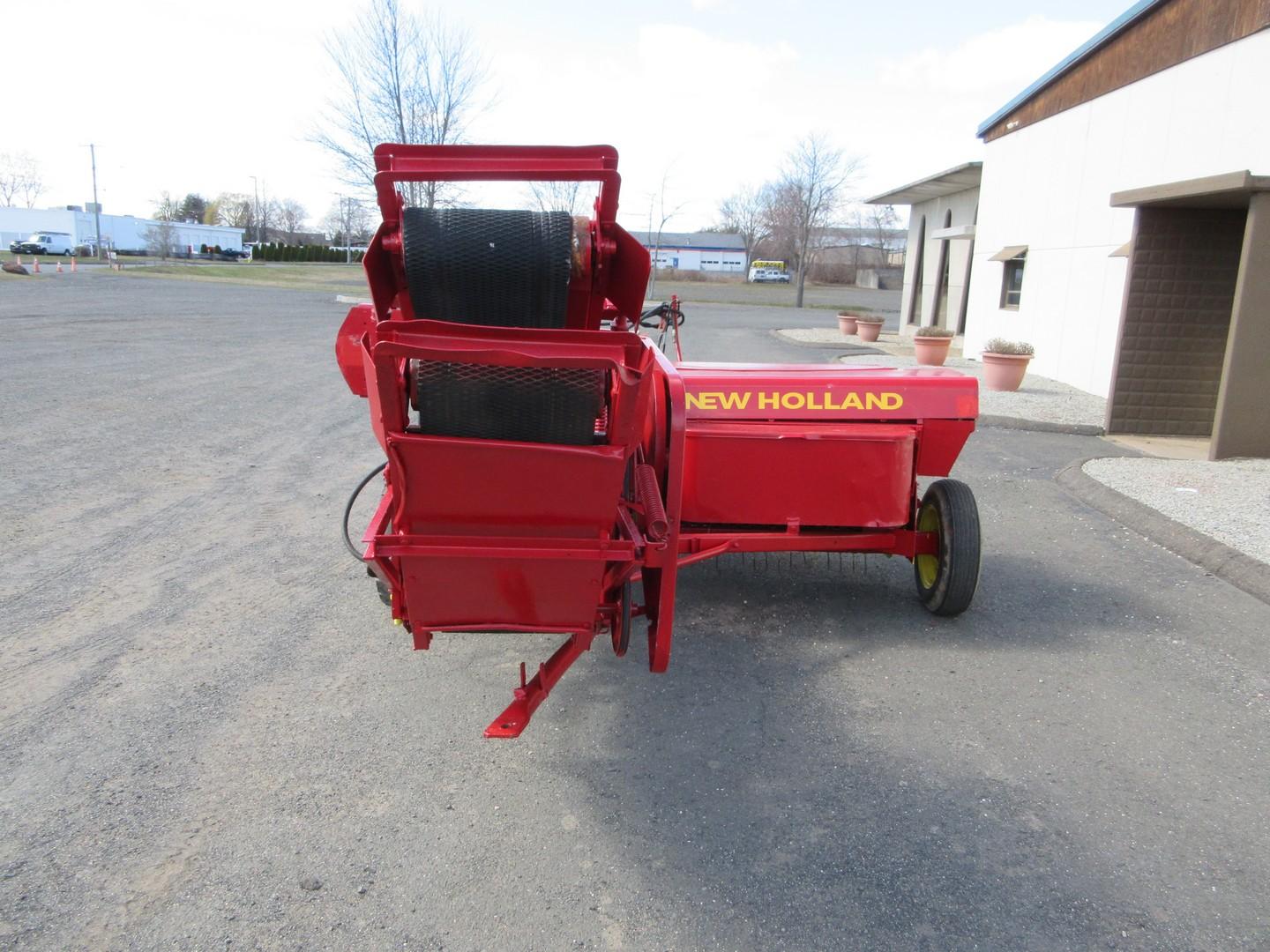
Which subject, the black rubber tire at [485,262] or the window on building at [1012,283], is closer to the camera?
the black rubber tire at [485,262]

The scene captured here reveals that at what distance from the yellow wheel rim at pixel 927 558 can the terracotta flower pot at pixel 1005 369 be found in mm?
9815

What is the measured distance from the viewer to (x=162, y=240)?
60.9m

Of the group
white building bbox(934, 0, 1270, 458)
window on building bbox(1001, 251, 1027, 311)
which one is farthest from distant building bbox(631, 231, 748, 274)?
white building bbox(934, 0, 1270, 458)

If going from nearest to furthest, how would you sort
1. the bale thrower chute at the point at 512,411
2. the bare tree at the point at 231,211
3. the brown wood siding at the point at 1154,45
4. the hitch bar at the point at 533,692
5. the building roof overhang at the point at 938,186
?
the bale thrower chute at the point at 512,411 < the hitch bar at the point at 533,692 < the brown wood siding at the point at 1154,45 < the building roof overhang at the point at 938,186 < the bare tree at the point at 231,211

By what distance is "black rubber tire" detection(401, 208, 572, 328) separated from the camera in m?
2.79

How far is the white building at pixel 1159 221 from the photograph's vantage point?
898 centimetres

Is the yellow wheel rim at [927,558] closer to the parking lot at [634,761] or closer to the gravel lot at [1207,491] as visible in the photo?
the parking lot at [634,761]

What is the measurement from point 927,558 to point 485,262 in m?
3.30

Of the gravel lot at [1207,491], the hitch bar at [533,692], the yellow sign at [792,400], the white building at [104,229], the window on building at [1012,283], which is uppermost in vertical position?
the white building at [104,229]

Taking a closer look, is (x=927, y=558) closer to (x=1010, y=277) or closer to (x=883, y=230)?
(x=1010, y=277)

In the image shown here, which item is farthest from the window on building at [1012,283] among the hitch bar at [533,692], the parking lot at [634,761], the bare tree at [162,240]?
the bare tree at [162,240]

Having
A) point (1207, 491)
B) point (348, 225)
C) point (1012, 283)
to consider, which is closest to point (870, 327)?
point (1012, 283)

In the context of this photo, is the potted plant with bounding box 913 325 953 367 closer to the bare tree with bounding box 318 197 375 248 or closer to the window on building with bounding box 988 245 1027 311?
the window on building with bounding box 988 245 1027 311

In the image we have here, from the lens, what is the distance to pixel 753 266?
77500 mm
